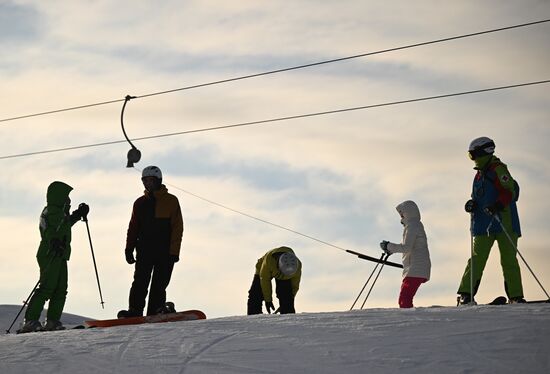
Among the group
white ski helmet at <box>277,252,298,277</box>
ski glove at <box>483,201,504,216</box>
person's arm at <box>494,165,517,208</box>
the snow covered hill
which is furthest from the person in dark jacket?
person's arm at <box>494,165,517,208</box>

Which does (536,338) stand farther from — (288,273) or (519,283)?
(288,273)

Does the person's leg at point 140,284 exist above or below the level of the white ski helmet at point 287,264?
below

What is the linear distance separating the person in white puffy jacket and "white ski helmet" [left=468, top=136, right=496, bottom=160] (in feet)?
4.07

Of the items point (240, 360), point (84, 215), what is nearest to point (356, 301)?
point (84, 215)

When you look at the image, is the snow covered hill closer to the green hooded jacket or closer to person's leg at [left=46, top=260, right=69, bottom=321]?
person's leg at [left=46, top=260, right=69, bottom=321]

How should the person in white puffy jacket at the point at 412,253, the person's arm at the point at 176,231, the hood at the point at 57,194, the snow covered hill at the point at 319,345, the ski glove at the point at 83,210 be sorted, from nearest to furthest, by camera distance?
the snow covered hill at the point at 319,345, the person in white puffy jacket at the point at 412,253, the person's arm at the point at 176,231, the hood at the point at 57,194, the ski glove at the point at 83,210

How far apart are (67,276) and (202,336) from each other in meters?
4.13

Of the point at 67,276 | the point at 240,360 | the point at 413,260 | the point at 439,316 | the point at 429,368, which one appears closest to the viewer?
the point at 429,368

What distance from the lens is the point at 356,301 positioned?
519 inches

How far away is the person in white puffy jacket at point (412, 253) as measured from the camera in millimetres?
12133

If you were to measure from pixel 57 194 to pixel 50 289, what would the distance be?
3.71 ft

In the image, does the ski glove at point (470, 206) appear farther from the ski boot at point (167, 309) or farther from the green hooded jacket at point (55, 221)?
the green hooded jacket at point (55, 221)

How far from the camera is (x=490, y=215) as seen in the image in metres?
11.2

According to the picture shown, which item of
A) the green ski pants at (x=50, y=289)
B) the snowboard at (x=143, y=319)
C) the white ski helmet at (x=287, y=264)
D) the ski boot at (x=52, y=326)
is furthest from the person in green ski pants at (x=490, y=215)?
the green ski pants at (x=50, y=289)
